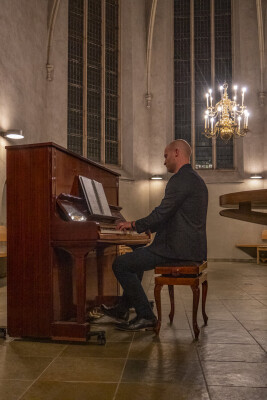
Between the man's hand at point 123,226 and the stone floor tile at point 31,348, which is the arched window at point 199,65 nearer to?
the man's hand at point 123,226

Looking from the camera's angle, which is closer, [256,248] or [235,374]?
[235,374]

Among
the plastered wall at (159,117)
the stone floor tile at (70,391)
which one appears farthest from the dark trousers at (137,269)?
the plastered wall at (159,117)

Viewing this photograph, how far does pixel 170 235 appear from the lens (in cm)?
373

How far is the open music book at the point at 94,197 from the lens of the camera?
13.0 feet

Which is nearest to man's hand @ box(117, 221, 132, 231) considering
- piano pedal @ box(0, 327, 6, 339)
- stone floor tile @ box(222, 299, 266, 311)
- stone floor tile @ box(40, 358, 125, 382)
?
stone floor tile @ box(40, 358, 125, 382)

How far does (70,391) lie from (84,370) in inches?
14.3

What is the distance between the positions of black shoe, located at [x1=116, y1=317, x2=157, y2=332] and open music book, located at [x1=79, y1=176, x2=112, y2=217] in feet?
3.39

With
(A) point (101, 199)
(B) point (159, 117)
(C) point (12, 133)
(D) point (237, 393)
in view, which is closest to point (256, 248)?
(B) point (159, 117)

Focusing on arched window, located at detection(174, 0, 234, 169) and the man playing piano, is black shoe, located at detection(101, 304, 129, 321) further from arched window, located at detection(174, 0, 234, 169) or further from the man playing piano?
arched window, located at detection(174, 0, 234, 169)

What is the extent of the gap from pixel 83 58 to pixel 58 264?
403 inches

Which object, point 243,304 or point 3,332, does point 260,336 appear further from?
point 3,332

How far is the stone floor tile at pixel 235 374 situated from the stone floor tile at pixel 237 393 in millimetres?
69

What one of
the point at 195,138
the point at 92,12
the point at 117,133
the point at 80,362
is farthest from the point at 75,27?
the point at 80,362

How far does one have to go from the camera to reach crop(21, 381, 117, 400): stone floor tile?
2299 mm
